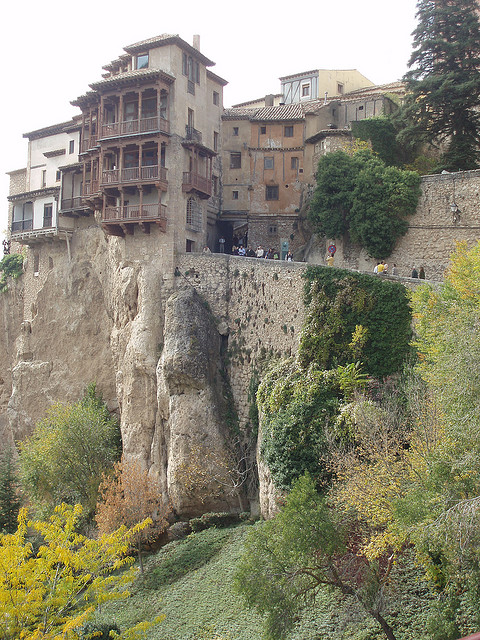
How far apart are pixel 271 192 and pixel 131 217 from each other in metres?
10.9

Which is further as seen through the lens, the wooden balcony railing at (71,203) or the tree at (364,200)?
the wooden balcony railing at (71,203)

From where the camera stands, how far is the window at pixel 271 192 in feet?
152

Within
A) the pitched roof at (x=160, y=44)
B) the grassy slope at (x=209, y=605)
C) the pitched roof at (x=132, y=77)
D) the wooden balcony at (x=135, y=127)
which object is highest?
the pitched roof at (x=160, y=44)

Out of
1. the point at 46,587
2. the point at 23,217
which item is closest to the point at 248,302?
the point at 23,217

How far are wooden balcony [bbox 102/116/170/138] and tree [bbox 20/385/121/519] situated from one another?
14884 mm

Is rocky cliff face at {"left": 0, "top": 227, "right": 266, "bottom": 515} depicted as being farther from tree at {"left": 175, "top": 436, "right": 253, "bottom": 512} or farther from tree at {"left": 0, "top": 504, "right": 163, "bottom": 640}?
tree at {"left": 0, "top": 504, "right": 163, "bottom": 640}

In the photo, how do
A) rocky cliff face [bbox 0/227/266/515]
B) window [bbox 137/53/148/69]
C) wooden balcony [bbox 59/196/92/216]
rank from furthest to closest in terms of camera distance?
wooden balcony [bbox 59/196/92/216] → window [bbox 137/53/148/69] → rocky cliff face [bbox 0/227/266/515]

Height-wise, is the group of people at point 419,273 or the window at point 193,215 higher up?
the window at point 193,215

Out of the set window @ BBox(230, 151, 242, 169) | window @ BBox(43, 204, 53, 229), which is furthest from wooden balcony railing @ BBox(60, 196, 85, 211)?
window @ BBox(230, 151, 242, 169)

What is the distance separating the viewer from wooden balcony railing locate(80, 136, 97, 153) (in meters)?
44.5

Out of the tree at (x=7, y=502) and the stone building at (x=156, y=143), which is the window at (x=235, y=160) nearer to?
the stone building at (x=156, y=143)

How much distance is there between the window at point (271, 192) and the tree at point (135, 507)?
19.7 m

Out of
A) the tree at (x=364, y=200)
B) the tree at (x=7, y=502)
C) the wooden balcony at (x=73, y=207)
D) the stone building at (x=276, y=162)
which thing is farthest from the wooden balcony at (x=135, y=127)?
the tree at (x=7, y=502)

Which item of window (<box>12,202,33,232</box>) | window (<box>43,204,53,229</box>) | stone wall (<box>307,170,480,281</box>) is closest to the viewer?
stone wall (<box>307,170,480,281</box>)
